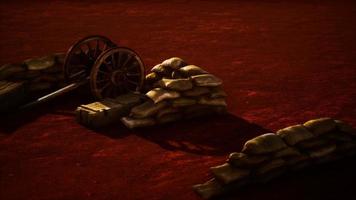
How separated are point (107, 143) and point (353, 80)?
4.63 m

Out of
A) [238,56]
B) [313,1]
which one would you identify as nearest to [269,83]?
[238,56]

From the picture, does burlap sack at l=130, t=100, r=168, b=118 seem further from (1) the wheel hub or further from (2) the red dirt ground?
(1) the wheel hub

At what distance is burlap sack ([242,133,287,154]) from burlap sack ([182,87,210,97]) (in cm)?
167

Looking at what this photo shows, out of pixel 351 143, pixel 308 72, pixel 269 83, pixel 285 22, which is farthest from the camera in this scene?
pixel 285 22

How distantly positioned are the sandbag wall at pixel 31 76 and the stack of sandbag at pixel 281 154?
10.7ft

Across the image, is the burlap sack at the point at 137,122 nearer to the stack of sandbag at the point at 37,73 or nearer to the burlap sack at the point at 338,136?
the stack of sandbag at the point at 37,73

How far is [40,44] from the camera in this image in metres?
10.3

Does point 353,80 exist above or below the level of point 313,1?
below

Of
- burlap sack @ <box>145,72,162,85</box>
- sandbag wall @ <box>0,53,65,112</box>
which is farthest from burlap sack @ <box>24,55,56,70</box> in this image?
burlap sack @ <box>145,72,162,85</box>

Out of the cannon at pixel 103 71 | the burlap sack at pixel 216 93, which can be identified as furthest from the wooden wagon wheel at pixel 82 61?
the burlap sack at pixel 216 93

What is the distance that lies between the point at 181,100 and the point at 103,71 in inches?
49.0

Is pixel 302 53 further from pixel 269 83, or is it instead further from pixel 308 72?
pixel 269 83

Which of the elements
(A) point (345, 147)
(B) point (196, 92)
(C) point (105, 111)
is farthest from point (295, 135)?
(C) point (105, 111)

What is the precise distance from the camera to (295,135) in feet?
16.0
